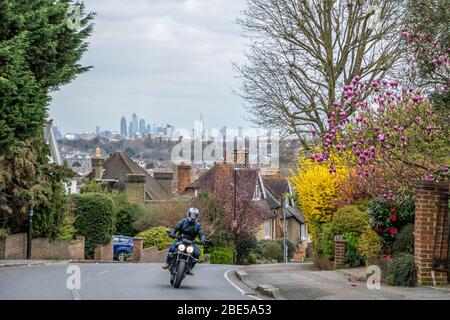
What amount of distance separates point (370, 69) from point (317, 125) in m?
3.41

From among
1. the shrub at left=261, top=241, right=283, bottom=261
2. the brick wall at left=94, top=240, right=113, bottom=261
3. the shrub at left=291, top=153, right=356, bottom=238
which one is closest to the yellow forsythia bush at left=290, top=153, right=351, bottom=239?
the shrub at left=291, top=153, right=356, bottom=238

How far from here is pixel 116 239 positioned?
167 ft

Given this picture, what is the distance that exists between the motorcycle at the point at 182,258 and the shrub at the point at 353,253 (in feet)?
32.0

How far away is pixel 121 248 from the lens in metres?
50.2

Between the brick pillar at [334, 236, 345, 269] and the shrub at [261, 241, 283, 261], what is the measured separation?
31730 millimetres

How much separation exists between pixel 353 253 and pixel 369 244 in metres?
2.07

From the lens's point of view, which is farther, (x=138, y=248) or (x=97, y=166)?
(x=97, y=166)

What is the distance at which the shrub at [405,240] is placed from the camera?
21166 mm

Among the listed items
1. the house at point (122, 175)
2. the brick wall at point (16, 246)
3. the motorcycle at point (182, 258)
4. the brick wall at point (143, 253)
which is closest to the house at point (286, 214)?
the house at point (122, 175)

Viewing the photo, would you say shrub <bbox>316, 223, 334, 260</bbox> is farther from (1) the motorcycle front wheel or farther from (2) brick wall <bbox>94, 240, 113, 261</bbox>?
(2) brick wall <bbox>94, 240, 113, 261</bbox>

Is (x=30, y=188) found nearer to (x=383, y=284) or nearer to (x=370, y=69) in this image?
(x=370, y=69)

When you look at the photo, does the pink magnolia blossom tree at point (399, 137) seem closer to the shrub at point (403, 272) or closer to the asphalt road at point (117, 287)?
the shrub at point (403, 272)

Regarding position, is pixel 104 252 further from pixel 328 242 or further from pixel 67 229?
pixel 328 242

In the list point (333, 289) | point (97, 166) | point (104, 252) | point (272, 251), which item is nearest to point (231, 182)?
point (272, 251)
